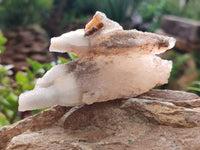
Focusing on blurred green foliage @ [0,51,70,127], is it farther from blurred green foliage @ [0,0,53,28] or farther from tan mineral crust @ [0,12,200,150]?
blurred green foliage @ [0,0,53,28]

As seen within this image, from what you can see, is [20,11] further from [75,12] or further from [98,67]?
[98,67]

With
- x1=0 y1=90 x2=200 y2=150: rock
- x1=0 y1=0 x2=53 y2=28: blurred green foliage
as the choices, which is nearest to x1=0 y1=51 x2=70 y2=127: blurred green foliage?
x1=0 y1=90 x2=200 y2=150: rock

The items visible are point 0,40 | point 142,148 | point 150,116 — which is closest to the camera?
point 142,148

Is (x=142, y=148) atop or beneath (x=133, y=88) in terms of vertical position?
beneath

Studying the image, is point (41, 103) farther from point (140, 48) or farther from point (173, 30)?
point (173, 30)

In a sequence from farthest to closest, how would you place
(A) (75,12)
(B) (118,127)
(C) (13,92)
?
1. (A) (75,12)
2. (C) (13,92)
3. (B) (118,127)

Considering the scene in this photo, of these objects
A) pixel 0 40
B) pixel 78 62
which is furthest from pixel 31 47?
pixel 78 62

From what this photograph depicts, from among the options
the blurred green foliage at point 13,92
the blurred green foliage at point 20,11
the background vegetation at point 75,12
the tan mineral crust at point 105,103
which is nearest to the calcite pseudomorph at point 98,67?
the tan mineral crust at point 105,103

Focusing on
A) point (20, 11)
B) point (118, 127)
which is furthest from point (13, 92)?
point (20, 11)
